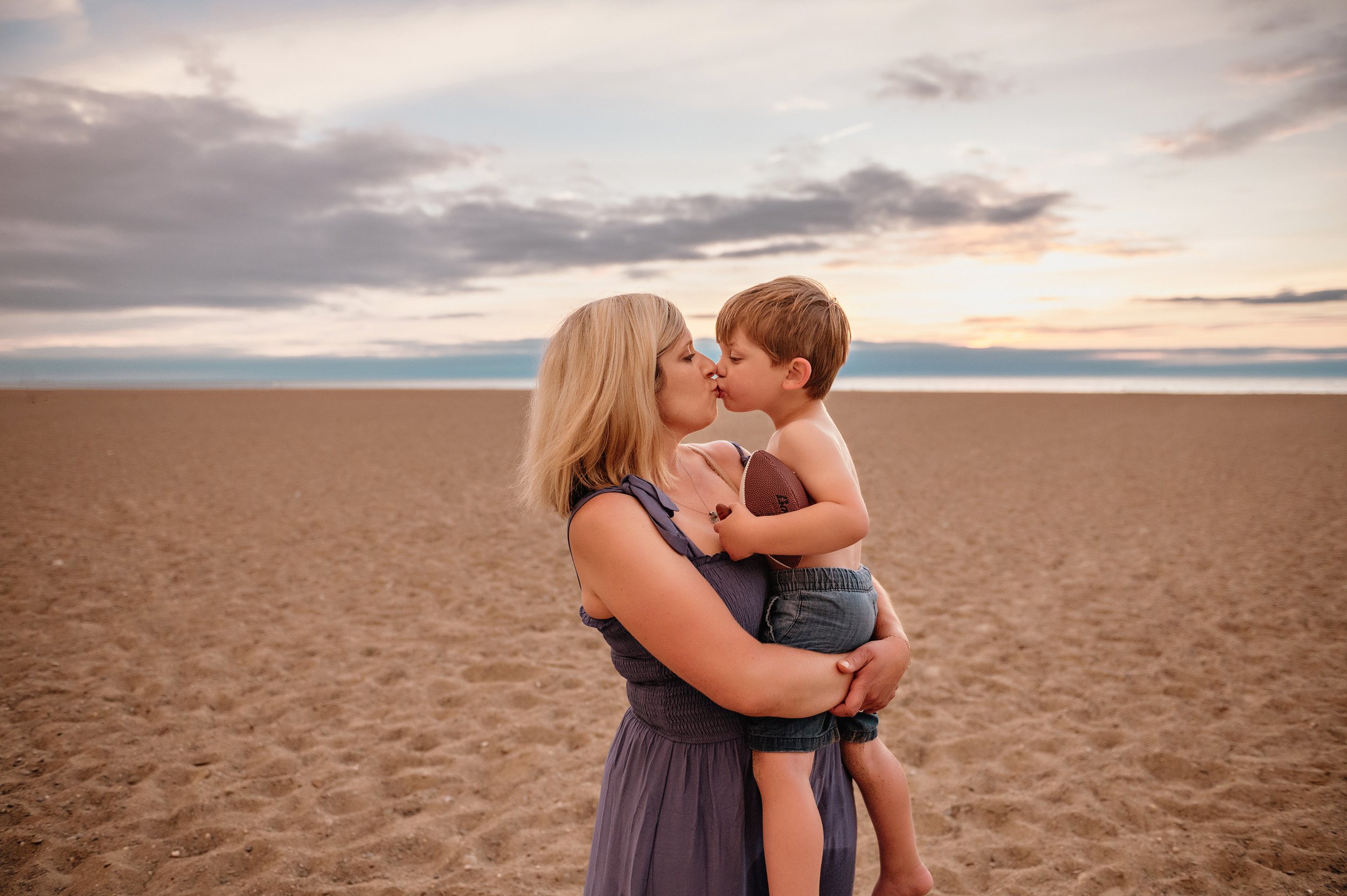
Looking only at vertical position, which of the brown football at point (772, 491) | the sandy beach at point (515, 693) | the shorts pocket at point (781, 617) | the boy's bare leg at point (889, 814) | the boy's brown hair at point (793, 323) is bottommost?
the sandy beach at point (515, 693)

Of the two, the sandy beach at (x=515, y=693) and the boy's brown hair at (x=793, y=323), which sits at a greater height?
the boy's brown hair at (x=793, y=323)

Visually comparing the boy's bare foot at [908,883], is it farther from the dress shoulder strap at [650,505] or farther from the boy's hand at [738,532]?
the dress shoulder strap at [650,505]

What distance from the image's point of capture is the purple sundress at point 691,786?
182 centimetres

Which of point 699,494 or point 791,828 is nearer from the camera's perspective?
point 791,828

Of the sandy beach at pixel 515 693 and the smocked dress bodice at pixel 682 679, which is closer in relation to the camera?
the smocked dress bodice at pixel 682 679

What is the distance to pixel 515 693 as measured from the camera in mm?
6020

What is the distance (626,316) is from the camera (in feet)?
5.85

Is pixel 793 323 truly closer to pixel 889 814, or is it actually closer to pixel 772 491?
pixel 772 491

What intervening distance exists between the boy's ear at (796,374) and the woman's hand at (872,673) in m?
0.76

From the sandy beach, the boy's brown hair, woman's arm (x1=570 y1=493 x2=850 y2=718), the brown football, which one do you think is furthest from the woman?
the sandy beach

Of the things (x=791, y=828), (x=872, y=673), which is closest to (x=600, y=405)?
(x=872, y=673)

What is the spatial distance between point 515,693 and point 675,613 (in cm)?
490

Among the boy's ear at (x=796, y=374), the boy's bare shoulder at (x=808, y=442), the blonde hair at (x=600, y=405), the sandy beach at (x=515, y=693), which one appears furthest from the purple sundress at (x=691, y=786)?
the sandy beach at (x=515, y=693)

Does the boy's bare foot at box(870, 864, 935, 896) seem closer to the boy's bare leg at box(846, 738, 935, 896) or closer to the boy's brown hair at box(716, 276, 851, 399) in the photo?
the boy's bare leg at box(846, 738, 935, 896)
